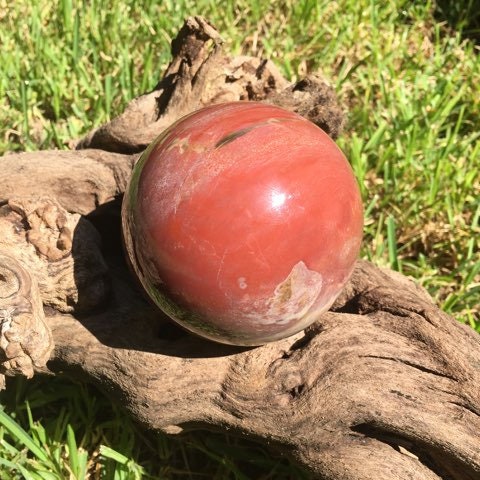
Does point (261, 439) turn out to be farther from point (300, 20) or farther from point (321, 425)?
point (300, 20)

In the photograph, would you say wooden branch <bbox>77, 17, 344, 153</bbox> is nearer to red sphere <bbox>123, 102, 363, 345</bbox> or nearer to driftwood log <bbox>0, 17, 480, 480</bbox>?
driftwood log <bbox>0, 17, 480, 480</bbox>

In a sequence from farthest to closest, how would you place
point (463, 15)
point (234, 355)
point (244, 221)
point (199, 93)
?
point (463, 15) → point (199, 93) → point (234, 355) → point (244, 221)

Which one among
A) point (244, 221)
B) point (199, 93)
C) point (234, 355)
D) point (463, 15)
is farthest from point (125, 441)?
point (463, 15)

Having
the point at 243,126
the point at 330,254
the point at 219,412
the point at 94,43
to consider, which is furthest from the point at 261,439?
the point at 94,43

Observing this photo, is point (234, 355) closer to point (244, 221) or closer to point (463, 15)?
point (244, 221)

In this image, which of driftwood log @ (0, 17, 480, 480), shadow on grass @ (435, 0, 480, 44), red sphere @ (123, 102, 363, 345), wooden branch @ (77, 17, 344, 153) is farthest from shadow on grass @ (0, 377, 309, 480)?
shadow on grass @ (435, 0, 480, 44)
